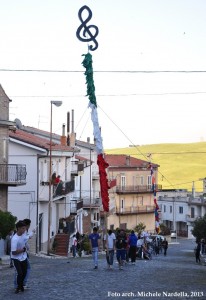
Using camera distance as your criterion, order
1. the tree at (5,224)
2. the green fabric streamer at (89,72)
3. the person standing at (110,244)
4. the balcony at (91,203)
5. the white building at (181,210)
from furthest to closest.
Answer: the white building at (181,210), the balcony at (91,203), the tree at (5,224), the person standing at (110,244), the green fabric streamer at (89,72)

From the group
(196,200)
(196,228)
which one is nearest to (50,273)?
(196,228)

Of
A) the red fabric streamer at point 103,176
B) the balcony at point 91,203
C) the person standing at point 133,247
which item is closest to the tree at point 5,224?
the person standing at point 133,247

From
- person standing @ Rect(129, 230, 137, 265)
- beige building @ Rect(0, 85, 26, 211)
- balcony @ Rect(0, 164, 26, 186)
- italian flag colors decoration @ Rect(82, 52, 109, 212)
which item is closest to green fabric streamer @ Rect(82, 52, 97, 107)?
italian flag colors decoration @ Rect(82, 52, 109, 212)

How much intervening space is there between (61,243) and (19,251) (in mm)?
41800

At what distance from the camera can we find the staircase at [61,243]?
2281 inches

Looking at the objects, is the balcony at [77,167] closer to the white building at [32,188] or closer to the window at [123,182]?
the white building at [32,188]

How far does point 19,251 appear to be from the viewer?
696 inches

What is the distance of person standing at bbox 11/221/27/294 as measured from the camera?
17703mm

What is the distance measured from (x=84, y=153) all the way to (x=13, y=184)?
46.5 metres

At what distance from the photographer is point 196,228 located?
76312 millimetres

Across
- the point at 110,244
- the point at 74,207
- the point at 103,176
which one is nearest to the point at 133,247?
the point at 110,244

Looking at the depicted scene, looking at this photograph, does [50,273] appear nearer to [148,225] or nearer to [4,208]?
[4,208]

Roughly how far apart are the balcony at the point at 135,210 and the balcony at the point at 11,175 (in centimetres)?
6463

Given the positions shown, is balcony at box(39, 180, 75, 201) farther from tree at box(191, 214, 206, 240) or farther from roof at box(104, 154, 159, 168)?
roof at box(104, 154, 159, 168)
